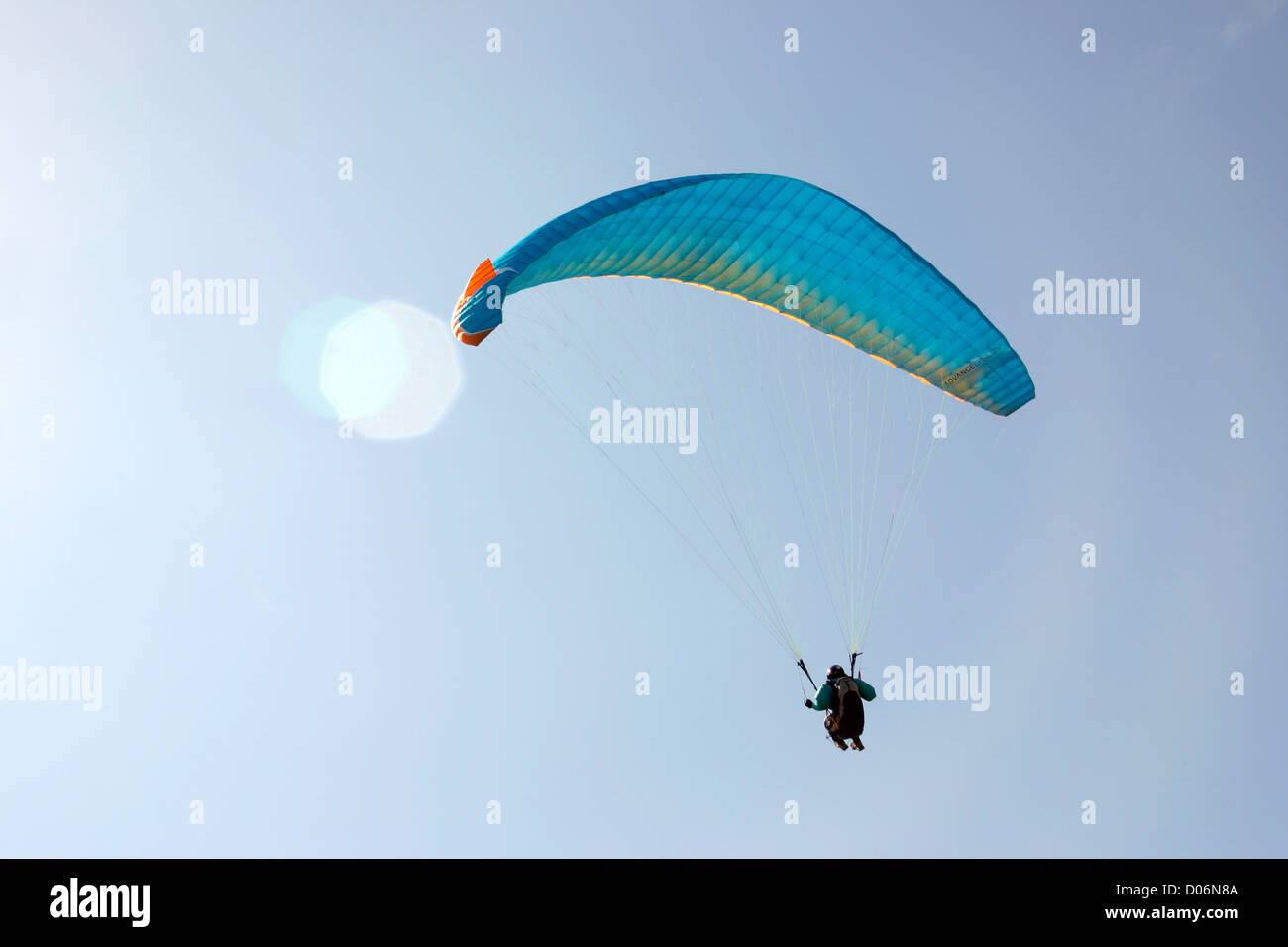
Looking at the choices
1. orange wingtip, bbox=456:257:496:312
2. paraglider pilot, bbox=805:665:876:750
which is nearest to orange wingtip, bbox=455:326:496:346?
orange wingtip, bbox=456:257:496:312

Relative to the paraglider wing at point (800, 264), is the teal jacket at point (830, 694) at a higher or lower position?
lower

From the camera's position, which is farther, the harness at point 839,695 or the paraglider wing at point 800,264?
the paraglider wing at point 800,264

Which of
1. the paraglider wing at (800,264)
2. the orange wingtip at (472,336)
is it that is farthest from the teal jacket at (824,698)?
the orange wingtip at (472,336)

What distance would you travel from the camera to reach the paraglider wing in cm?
1602

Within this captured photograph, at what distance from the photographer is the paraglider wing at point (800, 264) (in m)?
16.0

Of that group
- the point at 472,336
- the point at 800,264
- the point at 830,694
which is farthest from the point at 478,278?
the point at 830,694

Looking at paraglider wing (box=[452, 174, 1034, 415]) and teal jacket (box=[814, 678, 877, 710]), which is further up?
paraglider wing (box=[452, 174, 1034, 415])

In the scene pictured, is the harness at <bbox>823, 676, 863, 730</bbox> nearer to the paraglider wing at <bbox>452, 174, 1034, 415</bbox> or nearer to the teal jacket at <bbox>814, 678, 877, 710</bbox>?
the teal jacket at <bbox>814, 678, 877, 710</bbox>

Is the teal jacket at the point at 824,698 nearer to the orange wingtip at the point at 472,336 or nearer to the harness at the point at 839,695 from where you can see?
the harness at the point at 839,695

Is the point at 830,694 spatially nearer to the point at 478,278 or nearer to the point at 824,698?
the point at 824,698

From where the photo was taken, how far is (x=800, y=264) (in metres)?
17.4

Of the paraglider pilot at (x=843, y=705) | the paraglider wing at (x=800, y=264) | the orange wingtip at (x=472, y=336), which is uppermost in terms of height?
the paraglider wing at (x=800, y=264)
